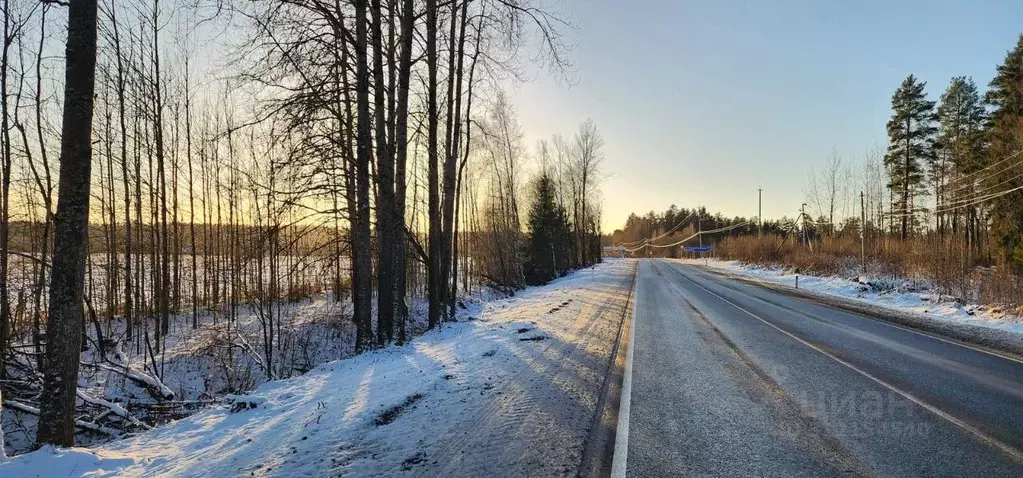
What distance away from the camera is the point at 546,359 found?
787 centimetres

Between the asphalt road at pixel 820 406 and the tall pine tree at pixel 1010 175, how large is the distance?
2346cm

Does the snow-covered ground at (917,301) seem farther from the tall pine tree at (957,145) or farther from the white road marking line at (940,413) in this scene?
the tall pine tree at (957,145)

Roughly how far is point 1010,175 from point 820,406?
102ft

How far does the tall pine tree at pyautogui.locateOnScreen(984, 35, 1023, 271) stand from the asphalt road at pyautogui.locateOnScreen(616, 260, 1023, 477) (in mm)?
23460

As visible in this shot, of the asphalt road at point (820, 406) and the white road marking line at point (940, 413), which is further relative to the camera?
the white road marking line at point (940, 413)

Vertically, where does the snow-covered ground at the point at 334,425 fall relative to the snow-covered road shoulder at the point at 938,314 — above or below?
above

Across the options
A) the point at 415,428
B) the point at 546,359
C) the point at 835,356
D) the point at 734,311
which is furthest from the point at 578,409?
the point at 734,311

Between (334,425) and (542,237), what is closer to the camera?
(334,425)

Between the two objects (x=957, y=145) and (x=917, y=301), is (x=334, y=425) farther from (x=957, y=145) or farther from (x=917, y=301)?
(x=957, y=145)

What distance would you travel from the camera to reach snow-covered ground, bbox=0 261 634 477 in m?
4.15

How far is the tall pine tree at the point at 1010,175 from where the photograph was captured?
2523 centimetres

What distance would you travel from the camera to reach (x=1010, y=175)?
2584cm

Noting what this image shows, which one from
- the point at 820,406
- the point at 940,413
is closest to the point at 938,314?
the point at 940,413

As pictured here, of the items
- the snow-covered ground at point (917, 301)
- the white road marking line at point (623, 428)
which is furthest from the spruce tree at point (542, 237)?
the white road marking line at point (623, 428)
